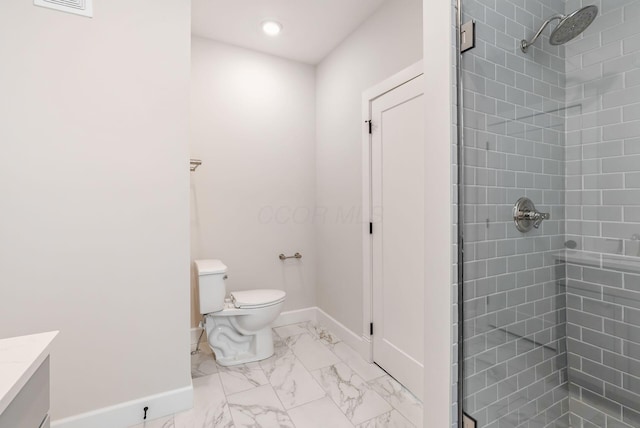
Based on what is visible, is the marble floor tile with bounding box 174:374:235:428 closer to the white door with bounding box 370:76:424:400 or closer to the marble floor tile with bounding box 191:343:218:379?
Result: the marble floor tile with bounding box 191:343:218:379

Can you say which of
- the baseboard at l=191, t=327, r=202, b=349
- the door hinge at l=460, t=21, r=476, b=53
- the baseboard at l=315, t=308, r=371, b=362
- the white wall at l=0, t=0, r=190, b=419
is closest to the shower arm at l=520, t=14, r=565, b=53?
the door hinge at l=460, t=21, r=476, b=53

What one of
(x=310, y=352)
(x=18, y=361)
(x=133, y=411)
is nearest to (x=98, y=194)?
(x=18, y=361)

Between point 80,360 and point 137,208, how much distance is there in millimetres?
811

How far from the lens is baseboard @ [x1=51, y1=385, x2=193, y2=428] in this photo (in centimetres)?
154

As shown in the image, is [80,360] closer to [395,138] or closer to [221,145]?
[221,145]

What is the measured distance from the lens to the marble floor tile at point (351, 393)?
5.69 ft

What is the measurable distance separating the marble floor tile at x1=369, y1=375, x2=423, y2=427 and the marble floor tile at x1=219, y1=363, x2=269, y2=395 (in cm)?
75

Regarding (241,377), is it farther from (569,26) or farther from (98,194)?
(569,26)

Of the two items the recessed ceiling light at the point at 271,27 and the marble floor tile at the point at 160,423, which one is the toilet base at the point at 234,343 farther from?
the recessed ceiling light at the point at 271,27

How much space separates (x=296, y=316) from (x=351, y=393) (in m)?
1.20

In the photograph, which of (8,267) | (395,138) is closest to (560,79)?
(395,138)

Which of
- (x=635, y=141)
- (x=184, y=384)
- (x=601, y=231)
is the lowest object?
(x=184, y=384)

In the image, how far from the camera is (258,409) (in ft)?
5.78

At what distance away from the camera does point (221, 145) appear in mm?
2695
